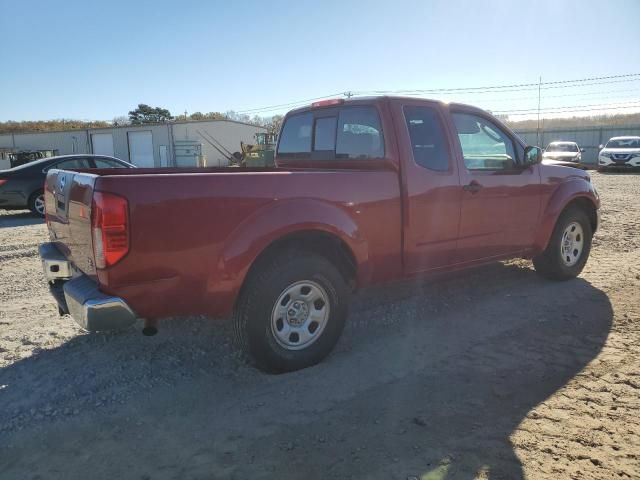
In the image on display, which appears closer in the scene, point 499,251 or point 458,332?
point 458,332

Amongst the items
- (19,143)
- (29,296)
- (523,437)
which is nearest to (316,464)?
(523,437)

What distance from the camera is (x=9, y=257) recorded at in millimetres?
7520

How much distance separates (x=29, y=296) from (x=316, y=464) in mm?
4379

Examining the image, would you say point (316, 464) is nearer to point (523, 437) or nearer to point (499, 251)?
point (523, 437)

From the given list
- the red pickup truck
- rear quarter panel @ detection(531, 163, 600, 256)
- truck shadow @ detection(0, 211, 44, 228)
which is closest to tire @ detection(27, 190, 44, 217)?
truck shadow @ detection(0, 211, 44, 228)

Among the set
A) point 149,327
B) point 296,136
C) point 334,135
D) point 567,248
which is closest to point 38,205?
point 296,136

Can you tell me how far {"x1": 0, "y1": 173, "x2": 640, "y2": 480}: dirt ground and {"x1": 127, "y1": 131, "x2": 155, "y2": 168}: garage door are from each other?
119 feet

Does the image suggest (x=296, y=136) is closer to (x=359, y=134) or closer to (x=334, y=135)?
(x=334, y=135)

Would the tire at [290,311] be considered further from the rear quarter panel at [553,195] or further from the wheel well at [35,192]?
the wheel well at [35,192]

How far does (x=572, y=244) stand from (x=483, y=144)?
6.50 feet

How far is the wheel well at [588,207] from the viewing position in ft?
19.5

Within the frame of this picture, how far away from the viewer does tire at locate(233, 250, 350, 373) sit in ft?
11.3

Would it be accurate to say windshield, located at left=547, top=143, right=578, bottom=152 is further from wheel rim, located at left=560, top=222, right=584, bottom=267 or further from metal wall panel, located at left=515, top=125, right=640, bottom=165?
wheel rim, located at left=560, top=222, right=584, bottom=267

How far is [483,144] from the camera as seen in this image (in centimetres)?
502
